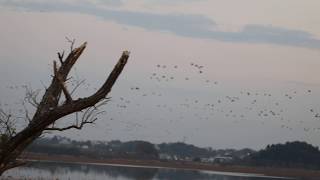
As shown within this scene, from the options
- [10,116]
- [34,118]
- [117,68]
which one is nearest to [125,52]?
[117,68]

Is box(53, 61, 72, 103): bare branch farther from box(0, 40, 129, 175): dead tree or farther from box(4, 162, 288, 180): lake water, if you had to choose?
box(4, 162, 288, 180): lake water

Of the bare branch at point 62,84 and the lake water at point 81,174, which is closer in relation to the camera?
the bare branch at point 62,84

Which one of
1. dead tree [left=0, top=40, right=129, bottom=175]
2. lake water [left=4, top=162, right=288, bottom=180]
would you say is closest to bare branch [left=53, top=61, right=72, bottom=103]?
dead tree [left=0, top=40, right=129, bottom=175]

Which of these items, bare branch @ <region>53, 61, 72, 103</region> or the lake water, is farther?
the lake water

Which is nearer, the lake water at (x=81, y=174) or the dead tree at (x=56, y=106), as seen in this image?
the dead tree at (x=56, y=106)

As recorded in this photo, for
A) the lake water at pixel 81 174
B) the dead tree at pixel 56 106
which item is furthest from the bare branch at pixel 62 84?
the lake water at pixel 81 174

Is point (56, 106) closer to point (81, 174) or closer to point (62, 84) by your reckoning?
point (62, 84)

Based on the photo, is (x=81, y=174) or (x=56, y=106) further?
(x=81, y=174)

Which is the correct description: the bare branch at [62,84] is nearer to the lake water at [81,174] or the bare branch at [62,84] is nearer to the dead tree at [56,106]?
the dead tree at [56,106]

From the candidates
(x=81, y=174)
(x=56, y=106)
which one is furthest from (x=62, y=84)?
(x=81, y=174)

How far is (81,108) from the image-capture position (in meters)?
7.61

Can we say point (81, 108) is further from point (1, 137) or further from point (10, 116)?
point (10, 116)

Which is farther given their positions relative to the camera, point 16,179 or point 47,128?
point 16,179

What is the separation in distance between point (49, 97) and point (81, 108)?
114 cm
